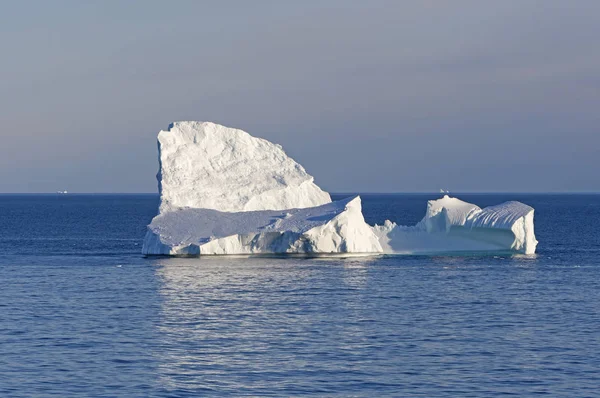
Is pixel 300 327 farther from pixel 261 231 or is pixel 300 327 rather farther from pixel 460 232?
pixel 460 232

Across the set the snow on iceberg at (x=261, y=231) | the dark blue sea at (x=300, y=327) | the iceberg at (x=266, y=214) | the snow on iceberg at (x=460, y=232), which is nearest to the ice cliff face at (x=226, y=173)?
the iceberg at (x=266, y=214)

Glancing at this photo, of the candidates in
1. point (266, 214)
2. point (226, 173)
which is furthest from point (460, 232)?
point (226, 173)

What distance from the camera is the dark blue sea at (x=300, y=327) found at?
87.5ft

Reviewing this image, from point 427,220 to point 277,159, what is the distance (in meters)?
10.6

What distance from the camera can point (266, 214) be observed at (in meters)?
56.9

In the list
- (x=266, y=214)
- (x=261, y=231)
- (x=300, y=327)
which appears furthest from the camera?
(x=266, y=214)

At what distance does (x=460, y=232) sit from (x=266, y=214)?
12834 mm

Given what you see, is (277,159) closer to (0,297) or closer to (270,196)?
(270,196)

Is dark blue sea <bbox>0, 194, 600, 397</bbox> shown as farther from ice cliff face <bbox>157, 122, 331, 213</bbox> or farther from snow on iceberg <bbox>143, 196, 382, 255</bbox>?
ice cliff face <bbox>157, 122, 331, 213</bbox>

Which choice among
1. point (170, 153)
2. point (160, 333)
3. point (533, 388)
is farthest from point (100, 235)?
point (533, 388)

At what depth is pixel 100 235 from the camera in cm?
9006

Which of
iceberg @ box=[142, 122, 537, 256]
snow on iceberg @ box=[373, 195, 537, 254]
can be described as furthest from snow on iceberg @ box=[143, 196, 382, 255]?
snow on iceberg @ box=[373, 195, 537, 254]

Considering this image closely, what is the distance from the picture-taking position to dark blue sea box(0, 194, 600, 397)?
26672 millimetres

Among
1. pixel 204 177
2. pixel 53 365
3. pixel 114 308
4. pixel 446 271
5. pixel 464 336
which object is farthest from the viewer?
pixel 204 177
